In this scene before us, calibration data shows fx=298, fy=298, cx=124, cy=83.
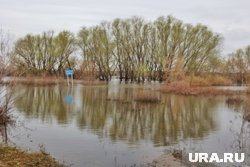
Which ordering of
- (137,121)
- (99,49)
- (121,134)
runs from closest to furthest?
(121,134) → (137,121) → (99,49)

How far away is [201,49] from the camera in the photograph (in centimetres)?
4806

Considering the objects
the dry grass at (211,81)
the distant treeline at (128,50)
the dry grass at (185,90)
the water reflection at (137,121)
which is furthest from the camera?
the distant treeline at (128,50)

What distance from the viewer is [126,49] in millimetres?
51500

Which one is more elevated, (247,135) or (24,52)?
(24,52)

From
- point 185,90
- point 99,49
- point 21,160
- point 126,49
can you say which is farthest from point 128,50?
point 21,160

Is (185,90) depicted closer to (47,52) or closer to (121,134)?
(121,134)

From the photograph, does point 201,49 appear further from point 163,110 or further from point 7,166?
point 7,166

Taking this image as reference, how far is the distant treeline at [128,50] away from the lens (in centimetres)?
4784

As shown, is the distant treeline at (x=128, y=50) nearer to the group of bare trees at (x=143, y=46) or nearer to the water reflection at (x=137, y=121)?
the group of bare trees at (x=143, y=46)

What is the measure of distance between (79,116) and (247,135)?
729 cm

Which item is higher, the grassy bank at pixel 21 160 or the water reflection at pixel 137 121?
the grassy bank at pixel 21 160

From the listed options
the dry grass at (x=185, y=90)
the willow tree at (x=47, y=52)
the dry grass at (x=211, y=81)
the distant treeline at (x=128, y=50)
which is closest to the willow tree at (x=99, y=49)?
the distant treeline at (x=128, y=50)

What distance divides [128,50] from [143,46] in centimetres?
268

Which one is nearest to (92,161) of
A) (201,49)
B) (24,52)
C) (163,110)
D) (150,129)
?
(150,129)
